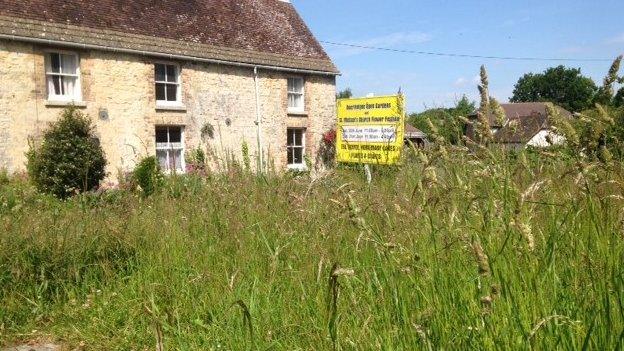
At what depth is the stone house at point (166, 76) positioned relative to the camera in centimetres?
1417

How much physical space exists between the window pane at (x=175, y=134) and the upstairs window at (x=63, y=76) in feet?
11.0

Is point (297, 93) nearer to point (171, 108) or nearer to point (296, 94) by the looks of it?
point (296, 94)

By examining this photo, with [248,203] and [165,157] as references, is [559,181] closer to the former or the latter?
[248,203]

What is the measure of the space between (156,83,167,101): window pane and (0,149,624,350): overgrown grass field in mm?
13082

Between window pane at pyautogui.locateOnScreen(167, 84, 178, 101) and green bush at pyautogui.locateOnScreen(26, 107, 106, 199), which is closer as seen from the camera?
green bush at pyautogui.locateOnScreen(26, 107, 106, 199)

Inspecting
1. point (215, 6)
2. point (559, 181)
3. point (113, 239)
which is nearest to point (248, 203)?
point (113, 239)

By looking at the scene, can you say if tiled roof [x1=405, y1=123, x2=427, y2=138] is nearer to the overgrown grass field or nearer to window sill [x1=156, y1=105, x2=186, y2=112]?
the overgrown grass field

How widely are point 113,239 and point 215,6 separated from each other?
58.4 ft

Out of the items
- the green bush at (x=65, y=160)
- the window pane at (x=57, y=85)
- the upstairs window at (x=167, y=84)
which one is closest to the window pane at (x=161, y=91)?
the upstairs window at (x=167, y=84)

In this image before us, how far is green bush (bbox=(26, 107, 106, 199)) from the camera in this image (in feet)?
41.0

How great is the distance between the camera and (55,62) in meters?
14.9

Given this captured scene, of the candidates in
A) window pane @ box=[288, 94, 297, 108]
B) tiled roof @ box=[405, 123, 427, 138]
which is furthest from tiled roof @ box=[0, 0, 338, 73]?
tiled roof @ box=[405, 123, 427, 138]

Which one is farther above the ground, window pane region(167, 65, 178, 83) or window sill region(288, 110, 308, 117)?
window pane region(167, 65, 178, 83)

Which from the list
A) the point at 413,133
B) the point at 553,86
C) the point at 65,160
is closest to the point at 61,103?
the point at 65,160
